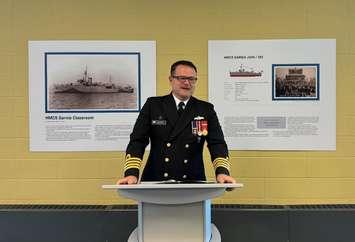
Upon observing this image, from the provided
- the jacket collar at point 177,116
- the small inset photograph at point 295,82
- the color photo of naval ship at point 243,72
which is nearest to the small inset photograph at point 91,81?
the color photo of naval ship at point 243,72

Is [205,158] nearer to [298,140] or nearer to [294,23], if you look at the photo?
[298,140]

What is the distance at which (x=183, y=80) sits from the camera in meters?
2.66

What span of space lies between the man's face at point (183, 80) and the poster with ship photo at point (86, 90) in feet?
3.04

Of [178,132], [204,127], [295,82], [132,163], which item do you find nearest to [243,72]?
[295,82]

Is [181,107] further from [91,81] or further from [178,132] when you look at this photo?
[91,81]

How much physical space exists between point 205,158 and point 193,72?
3.85 ft

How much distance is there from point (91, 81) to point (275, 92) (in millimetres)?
1534

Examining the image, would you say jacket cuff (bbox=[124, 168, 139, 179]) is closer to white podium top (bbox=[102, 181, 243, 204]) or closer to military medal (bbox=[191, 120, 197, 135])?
white podium top (bbox=[102, 181, 243, 204])

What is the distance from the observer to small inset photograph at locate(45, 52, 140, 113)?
11.8ft

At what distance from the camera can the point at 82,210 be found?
3.54m

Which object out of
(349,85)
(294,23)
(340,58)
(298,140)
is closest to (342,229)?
(298,140)

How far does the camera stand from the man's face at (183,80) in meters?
2.65

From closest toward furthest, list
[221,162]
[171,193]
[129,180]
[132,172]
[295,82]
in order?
[171,193] → [129,180] → [132,172] → [221,162] → [295,82]

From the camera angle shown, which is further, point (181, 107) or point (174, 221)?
point (181, 107)
